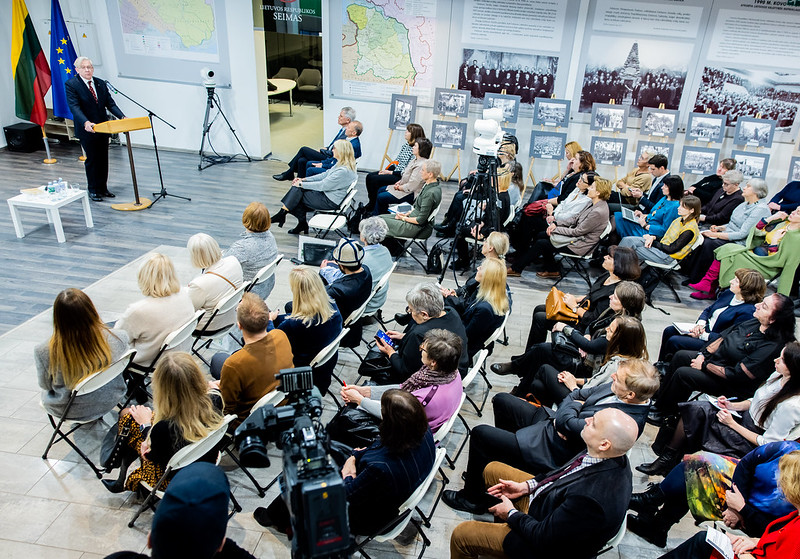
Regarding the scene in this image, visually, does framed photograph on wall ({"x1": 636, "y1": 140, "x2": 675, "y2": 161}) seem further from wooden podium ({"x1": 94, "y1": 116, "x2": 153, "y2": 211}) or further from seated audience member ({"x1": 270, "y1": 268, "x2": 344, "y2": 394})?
wooden podium ({"x1": 94, "y1": 116, "x2": 153, "y2": 211})

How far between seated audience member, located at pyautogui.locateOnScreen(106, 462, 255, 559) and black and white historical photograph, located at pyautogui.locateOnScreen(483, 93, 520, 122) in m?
7.76

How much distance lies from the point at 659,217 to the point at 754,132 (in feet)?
10.4

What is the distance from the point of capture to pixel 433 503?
3.32 m

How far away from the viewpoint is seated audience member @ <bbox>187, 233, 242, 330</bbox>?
13.4ft

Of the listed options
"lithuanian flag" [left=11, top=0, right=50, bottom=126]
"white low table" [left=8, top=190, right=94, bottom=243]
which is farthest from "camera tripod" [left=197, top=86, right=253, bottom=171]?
"white low table" [left=8, top=190, right=94, bottom=243]

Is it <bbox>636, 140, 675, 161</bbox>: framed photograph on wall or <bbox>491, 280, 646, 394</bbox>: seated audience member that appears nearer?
<bbox>491, 280, 646, 394</bbox>: seated audience member

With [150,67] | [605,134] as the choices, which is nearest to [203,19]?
[150,67]

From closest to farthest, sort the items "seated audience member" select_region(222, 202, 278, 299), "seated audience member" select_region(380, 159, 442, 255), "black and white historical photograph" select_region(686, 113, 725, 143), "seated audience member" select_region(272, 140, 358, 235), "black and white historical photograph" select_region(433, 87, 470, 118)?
"seated audience member" select_region(222, 202, 278, 299) → "seated audience member" select_region(380, 159, 442, 255) → "seated audience member" select_region(272, 140, 358, 235) → "black and white historical photograph" select_region(686, 113, 725, 143) → "black and white historical photograph" select_region(433, 87, 470, 118)

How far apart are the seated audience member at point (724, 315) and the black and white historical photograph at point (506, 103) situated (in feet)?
15.9

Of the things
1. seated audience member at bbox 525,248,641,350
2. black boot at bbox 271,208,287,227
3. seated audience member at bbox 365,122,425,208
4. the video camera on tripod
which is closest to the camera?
the video camera on tripod

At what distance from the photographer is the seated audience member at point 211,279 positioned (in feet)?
13.4

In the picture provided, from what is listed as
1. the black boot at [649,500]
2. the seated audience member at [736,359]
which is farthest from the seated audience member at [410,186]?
the black boot at [649,500]

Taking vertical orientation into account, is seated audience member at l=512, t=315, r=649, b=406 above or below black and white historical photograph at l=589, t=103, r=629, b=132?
below

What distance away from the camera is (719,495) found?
2.93 m
